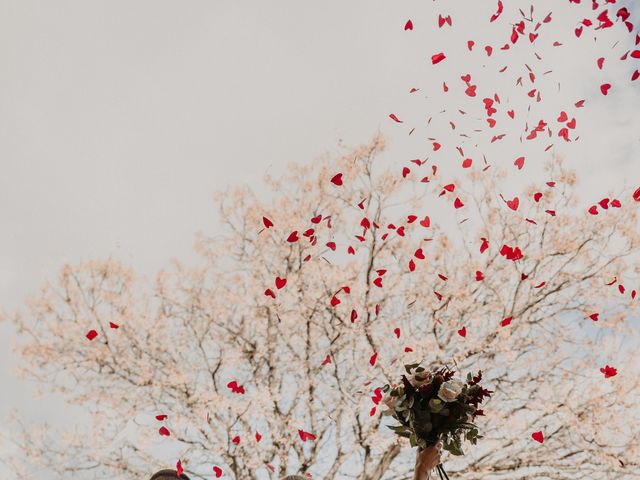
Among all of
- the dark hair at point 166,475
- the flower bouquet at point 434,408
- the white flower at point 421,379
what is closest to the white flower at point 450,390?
the flower bouquet at point 434,408

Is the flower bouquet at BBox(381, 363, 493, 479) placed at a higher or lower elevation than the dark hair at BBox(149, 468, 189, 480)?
higher

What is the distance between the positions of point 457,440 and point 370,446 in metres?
5.91

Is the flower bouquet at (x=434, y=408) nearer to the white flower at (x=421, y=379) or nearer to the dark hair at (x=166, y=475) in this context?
the white flower at (x=421, y=379)

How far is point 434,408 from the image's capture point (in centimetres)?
300

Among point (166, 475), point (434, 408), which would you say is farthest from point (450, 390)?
point (166, 475)

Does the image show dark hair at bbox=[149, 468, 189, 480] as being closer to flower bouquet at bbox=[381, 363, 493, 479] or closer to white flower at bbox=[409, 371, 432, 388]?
flower bouquet at bbox=[381, 363, 493, 479]

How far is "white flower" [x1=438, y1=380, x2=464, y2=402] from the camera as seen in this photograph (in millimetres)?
3006

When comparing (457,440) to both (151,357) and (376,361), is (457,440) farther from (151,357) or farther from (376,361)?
(151,357)

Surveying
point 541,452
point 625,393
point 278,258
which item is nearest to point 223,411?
point 278,258

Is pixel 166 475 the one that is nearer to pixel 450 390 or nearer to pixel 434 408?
pixel 434 408

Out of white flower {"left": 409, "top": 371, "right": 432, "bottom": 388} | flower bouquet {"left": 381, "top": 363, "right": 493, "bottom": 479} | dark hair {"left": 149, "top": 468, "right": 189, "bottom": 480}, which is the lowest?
dark hair {"left": 149, "top": 468, "right": 189, "bottom": 480}

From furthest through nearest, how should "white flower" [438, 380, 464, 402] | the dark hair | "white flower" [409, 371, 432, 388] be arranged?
the dark hair → "white flower" [409, 371, 432, 388] → "white flower" [438, 380, 464, 402]

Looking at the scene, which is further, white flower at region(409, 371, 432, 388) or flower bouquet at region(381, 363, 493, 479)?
white flower at region(409, 371, 432, 388)

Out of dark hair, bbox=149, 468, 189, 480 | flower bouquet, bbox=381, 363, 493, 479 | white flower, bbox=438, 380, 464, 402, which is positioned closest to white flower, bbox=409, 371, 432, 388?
flower bouquet, bbox=381, 363, 493, 479
